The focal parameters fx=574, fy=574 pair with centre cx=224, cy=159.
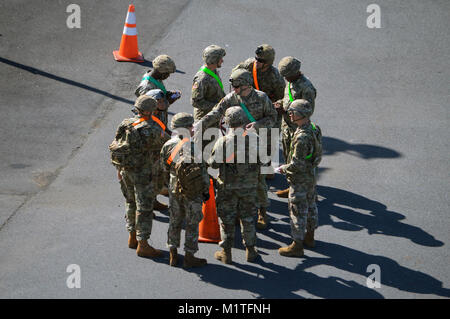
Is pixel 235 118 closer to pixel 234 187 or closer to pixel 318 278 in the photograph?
pixel 234 187

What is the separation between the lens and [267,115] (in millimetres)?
8312

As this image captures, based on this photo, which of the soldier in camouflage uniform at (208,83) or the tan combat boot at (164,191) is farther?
the tan combat boot at (164,191)

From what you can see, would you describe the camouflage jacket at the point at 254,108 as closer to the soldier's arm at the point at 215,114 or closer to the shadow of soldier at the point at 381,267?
the soldier's arm at the point at 215,114

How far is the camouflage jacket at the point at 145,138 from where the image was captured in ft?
23.9

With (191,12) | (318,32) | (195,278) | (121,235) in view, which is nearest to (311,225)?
(195,278)

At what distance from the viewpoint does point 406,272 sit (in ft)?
24.1

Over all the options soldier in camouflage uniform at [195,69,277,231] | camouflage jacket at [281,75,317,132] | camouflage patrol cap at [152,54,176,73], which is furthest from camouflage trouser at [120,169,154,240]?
camouflage jacket at [281,75,317,132]

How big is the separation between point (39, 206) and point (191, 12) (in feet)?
27.1

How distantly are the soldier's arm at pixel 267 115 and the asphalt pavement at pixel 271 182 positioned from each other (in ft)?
4.64

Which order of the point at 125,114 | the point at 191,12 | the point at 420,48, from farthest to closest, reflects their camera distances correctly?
the point at 191,12
the point at 420,48
the point at 125,114

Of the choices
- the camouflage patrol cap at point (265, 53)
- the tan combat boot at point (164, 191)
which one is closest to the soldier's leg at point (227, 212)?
the tan combat boot at point (164, 191)

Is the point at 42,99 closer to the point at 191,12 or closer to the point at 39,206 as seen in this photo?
the point at 39,206

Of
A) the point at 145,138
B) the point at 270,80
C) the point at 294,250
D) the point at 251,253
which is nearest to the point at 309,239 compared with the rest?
the point at 294,250

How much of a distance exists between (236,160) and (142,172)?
124 cm
